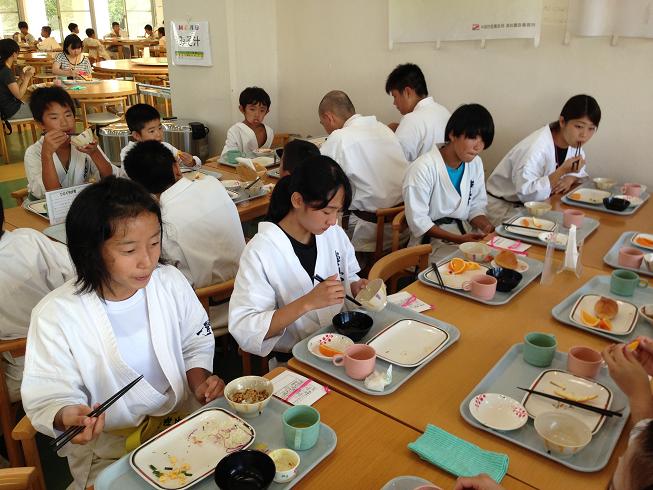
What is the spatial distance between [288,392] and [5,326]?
1.20 m

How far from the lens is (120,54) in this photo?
12.7 metres

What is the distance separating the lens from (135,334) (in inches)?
58.6

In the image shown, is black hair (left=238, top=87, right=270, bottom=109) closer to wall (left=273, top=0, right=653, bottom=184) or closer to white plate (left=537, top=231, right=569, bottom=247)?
wall (left=273, top=0, right=653, bottom=184)

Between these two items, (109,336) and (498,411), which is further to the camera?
(109,336)

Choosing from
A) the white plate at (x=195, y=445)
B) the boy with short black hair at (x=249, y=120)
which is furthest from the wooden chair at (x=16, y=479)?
the boy with short black hair at (x=249, y=120)

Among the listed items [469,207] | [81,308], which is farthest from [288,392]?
[469,207]

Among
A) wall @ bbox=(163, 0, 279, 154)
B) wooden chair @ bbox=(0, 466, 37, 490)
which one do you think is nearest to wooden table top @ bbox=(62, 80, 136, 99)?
wall @ bbox=(163, 0, 279, 154)

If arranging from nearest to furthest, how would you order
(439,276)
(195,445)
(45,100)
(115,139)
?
(195,445)
(439,276)
(45,100)
(115,139)

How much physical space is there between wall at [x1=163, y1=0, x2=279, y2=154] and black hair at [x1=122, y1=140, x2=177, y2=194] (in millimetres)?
2579

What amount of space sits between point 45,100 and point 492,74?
2.97 m

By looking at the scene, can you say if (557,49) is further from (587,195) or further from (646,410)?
(646,410)

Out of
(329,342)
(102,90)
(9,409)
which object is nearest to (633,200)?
(329,342)

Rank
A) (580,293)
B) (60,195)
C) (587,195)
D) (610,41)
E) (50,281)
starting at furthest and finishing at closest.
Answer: (610,41), (587,195), (60,195), (50,281), (580,293)

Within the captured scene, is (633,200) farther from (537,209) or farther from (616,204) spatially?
(537,209)
